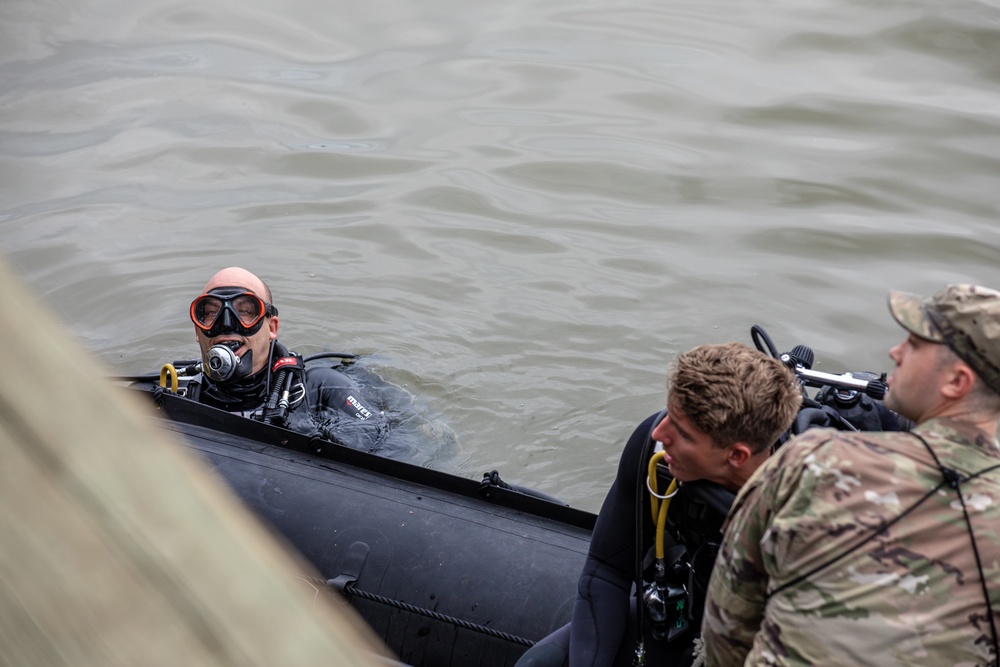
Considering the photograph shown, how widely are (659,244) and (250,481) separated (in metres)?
4.42

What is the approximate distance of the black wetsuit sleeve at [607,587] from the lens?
102 inches

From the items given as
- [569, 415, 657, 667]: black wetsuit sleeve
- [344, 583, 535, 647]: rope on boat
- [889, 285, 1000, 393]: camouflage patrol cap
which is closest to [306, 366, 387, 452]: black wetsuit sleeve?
[344, 583, 535, 647]: rope on boat

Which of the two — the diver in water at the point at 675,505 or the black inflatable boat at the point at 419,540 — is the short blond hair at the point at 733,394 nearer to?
the diver in water at the point at 675,505

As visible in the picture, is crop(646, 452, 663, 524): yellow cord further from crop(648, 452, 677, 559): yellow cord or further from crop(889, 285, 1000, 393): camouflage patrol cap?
crop(889, 285, 1000, 393): camouflage patrol cap

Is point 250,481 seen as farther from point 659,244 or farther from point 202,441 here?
point 659,244

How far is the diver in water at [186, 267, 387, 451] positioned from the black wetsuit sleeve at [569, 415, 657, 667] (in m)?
2.01

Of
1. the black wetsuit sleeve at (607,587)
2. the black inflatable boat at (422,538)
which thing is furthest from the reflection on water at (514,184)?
the black wetsuit sleeve at (607,587)

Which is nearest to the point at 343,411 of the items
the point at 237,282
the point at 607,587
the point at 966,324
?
the point at 237,282

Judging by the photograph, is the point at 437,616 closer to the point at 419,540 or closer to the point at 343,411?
the point at 419,540

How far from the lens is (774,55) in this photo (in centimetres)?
945

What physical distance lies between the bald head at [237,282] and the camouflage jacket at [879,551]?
11.6ft

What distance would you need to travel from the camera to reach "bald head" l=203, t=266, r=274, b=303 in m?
4.71

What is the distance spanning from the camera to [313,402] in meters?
4.72

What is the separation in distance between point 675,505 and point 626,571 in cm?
29
